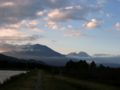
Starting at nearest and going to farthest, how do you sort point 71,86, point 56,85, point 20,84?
point 71,86 → point 56,85 → point 20,84

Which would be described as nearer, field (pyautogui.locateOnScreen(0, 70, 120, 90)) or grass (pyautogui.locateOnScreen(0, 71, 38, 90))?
field (pyautogui.locateOnScreen(0, 70, 120, 90))

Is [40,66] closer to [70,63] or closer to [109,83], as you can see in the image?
[70,63]

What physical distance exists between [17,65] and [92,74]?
140638 mm

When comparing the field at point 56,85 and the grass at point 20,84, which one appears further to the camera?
→ the grass at point 20,84

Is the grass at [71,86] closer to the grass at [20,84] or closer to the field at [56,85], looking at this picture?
the field at [56,85]

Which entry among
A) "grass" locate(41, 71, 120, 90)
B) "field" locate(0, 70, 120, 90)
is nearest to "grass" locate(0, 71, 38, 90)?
"field" locate(0, 70, 120, 90)

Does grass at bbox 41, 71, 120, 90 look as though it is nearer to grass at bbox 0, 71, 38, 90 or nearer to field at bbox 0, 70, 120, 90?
field at bbox 0, 70, 120, 90

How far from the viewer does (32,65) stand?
599 ft

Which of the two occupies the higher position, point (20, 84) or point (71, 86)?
point (71, 86)

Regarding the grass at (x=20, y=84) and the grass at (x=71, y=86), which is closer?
the grass at (x=71, y=86)

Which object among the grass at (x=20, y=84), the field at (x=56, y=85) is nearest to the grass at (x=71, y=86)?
the field at (x=56, y=85)

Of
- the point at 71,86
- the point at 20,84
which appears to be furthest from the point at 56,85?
the point at 20,84

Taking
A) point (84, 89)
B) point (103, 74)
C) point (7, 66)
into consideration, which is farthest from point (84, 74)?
point (7, 66)

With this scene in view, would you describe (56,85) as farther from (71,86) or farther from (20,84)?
(20,84)
